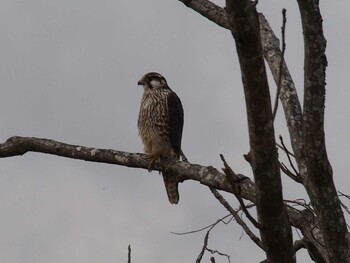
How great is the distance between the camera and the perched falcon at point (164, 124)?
7391mm

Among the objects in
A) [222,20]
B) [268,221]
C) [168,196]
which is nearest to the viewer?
[268,221]

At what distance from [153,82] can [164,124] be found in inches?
34.1

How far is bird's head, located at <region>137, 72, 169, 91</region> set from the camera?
830cm

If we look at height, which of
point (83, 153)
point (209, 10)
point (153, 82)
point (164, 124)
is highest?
point (153, 82)

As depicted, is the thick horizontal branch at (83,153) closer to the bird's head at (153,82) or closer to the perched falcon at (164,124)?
the perched falcon at (164,124)

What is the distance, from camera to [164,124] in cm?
763

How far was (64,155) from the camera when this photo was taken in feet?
15.7

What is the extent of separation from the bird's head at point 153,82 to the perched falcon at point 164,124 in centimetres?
16

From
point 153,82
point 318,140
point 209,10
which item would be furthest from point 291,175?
point 153,82

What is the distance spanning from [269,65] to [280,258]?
5.65 ft

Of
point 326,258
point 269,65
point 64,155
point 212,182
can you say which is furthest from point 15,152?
point 326,258

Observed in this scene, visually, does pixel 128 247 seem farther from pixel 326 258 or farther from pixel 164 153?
pixel 164 153

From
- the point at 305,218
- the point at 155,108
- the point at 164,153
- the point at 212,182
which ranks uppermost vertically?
the point at 155,108

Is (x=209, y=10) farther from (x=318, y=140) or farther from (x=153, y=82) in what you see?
(x=153, y=82)
